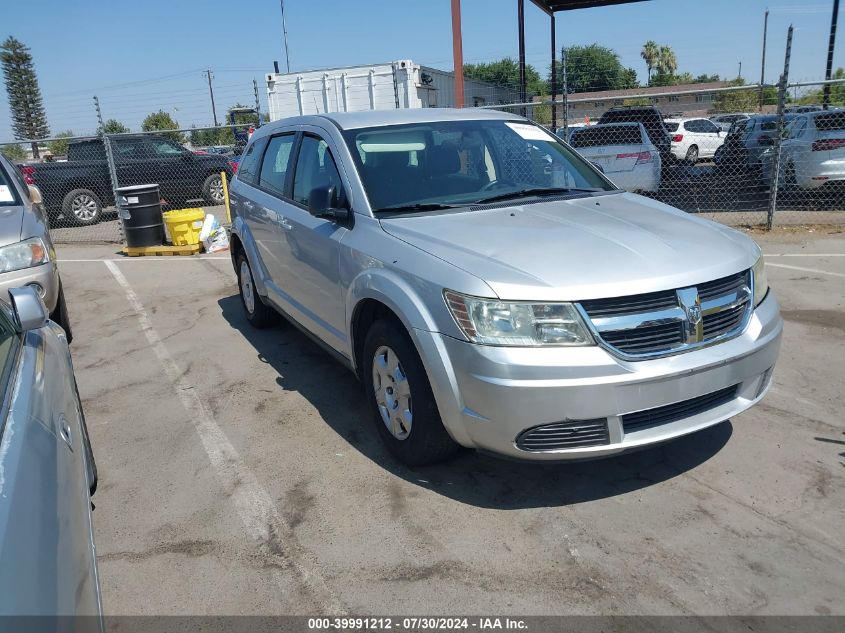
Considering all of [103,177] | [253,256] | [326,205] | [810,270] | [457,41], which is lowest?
[810,270]

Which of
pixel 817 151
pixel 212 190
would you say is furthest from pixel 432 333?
pixel 212 190

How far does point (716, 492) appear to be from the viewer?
333 cm

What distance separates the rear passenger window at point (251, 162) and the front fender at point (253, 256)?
38 centimetres

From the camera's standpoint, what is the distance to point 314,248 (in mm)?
4375

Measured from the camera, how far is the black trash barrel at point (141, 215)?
35.6 feet

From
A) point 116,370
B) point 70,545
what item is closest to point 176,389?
point 116,370

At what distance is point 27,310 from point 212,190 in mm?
13838

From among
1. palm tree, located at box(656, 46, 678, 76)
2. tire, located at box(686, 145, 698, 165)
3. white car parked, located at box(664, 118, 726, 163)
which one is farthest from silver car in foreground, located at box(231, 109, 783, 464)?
palm tree, located at box(656, 46, 678, 76)

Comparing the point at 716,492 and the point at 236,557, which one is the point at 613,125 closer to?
the point at 716,492

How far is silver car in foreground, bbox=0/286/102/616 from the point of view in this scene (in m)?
1.44

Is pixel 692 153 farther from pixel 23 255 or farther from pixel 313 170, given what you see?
pixel 23 255

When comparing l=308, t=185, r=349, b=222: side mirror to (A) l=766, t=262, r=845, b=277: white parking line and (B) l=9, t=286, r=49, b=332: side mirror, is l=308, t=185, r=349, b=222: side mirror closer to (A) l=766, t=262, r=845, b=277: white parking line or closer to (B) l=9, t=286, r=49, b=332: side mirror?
(B) l=9, t=286, r=49, b=332: side mirror

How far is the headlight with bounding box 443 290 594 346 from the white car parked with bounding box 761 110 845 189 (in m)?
8.89

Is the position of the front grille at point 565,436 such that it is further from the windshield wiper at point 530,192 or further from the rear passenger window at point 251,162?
the rear passenger window at point 251,162
